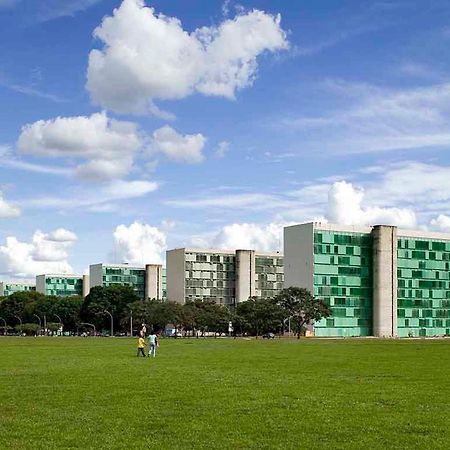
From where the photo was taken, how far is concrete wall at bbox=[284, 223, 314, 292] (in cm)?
16088

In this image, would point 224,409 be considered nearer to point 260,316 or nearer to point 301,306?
point 301,306

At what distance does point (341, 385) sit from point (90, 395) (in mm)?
9842

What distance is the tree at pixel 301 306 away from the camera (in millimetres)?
136750

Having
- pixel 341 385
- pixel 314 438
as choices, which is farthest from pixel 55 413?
pixel 341 385

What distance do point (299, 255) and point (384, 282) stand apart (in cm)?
1896

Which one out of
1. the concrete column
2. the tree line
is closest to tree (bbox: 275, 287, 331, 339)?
the tree line

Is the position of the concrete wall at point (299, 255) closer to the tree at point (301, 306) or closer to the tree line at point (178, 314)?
the tree line at point (178, 314)

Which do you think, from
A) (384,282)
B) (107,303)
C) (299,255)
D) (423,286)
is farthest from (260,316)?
(423,286)

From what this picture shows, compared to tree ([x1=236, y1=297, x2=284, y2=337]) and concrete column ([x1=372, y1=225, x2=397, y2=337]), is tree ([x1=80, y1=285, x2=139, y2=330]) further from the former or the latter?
concrete column ([x1=372, y1=225, x2=397, y2=337])

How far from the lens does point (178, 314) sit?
530ft

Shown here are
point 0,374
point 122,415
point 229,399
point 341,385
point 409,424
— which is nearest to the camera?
point 409,424

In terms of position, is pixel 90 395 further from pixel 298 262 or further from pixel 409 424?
pixel 298 262

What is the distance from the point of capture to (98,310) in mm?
176375

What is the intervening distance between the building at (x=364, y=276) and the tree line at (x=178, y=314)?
11275 mm
